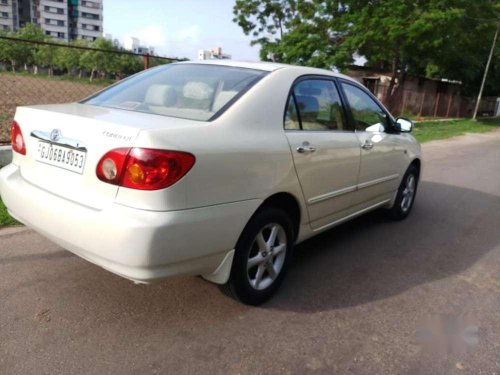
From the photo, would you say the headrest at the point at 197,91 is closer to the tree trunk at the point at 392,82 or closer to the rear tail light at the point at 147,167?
the rear tail light at the point at 147,167

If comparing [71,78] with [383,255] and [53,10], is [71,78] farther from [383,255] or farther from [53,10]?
[53,10]

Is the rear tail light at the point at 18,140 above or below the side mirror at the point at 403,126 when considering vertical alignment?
below

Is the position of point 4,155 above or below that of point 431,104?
below

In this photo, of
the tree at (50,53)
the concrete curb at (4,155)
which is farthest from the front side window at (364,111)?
the tree at (50,53)

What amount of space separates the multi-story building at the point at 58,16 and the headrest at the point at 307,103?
11327 cm

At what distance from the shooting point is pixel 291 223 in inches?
124

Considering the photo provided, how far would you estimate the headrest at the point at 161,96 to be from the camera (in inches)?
116

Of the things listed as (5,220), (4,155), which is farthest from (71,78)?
(5,220)

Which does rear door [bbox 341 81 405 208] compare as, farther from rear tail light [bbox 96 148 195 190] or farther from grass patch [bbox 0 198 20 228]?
grass patch [bbox 0 198 20 228]

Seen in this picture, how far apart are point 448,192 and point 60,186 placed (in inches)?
239

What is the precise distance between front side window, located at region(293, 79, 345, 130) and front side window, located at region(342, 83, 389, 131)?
0.24m

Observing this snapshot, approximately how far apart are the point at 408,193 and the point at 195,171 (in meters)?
3.66

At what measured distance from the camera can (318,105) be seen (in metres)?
3.45

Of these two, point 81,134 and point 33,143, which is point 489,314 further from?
point 33,143
